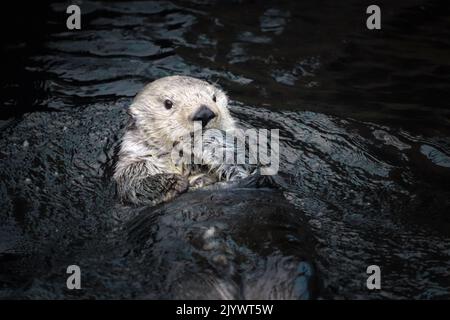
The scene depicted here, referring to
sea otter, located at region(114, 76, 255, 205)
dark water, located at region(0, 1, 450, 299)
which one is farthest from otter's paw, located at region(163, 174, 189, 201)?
dark water, located at region(0, 1, 450, 299)

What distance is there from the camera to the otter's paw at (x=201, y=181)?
13.2ft

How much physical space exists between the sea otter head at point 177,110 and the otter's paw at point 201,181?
14.0 inches

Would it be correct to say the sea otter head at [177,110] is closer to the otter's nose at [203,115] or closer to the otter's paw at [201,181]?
the otter's nose at [203,115]

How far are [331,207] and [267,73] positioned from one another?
296cm

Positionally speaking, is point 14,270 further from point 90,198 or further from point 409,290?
point 409,290

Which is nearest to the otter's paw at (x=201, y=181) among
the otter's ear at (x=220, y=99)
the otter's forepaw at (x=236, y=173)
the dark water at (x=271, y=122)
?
the otter's forepaw at (x=236, y=173)

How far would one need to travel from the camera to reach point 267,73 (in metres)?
6.55

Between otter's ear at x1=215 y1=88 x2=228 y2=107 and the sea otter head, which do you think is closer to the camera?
the sea otter head

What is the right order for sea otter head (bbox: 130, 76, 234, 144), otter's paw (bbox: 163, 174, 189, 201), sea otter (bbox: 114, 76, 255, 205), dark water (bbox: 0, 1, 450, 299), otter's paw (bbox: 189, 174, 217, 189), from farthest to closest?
1. sea otter head (bbox: 130, 76, 234, 144)
2. otter's paw (bbox: 189, 174, 217, 189)
3. sea otter (bbox: 114, 76, 255, 205)
4. otter's paw (bbox: 163, 174, 189, 201)
5. dark water (bbox: 0, 1, 450, 299)

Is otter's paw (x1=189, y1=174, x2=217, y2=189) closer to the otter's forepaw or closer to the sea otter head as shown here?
the otter's forepaw

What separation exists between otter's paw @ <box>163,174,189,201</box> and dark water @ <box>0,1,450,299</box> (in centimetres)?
32

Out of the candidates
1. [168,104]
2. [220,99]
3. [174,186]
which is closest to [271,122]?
[220,99]

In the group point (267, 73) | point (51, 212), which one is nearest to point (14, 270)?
point (51, 212)

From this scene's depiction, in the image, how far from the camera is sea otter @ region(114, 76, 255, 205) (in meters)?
3.91
